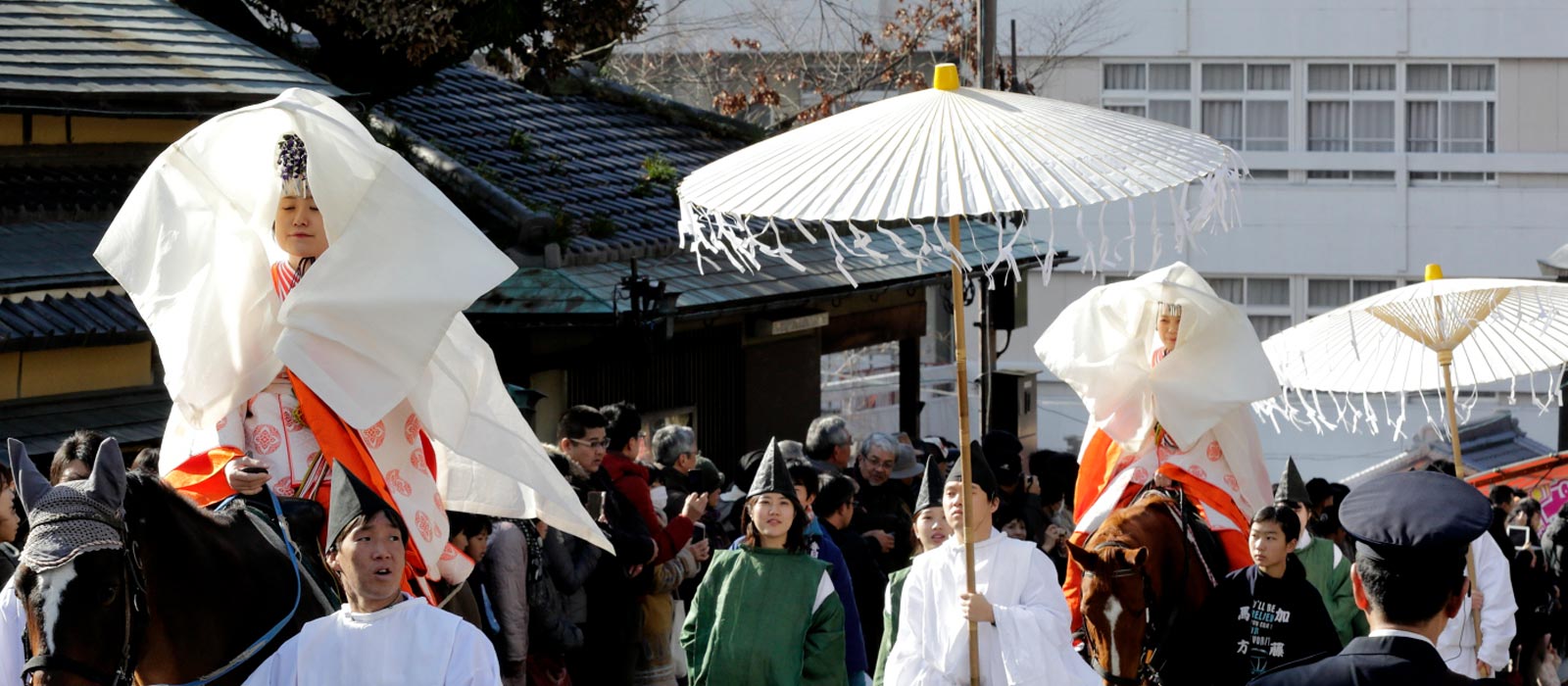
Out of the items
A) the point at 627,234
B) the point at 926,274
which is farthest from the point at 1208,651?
the point at 926,274

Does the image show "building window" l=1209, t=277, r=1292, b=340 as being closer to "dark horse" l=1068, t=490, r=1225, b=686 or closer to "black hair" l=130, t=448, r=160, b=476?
"dark horse" l=1068, t=490, r=1225, b=686

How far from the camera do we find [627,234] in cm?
1416

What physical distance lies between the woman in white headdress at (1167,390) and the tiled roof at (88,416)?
14.6ft

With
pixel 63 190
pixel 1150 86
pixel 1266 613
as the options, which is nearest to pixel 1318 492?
pixel 1266 613

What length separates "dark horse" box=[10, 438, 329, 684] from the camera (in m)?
4.96

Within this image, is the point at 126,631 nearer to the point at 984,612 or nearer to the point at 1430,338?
the point at 984,612

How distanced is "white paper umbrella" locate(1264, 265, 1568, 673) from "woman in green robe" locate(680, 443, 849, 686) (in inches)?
119

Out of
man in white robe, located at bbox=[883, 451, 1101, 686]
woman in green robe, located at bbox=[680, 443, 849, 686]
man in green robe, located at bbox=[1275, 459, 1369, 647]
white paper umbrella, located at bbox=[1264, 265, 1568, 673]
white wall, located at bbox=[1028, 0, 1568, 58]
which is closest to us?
man in white robe, located at bbox=[883, 451, 1101, 686]

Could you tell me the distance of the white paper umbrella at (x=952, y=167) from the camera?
598cm

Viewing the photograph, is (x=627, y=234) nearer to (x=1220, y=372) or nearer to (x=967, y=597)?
(x=1220, y=372)

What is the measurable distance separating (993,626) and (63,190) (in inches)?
223

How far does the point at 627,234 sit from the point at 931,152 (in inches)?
322

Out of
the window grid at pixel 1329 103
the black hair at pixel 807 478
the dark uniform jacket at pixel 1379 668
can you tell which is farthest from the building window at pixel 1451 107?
the dark uniform jacket at pixel 1379 668

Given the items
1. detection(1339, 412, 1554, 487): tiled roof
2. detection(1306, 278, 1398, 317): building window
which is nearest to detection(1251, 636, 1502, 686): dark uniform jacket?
detection(1339, 412, 1554, 487): tiled roof
